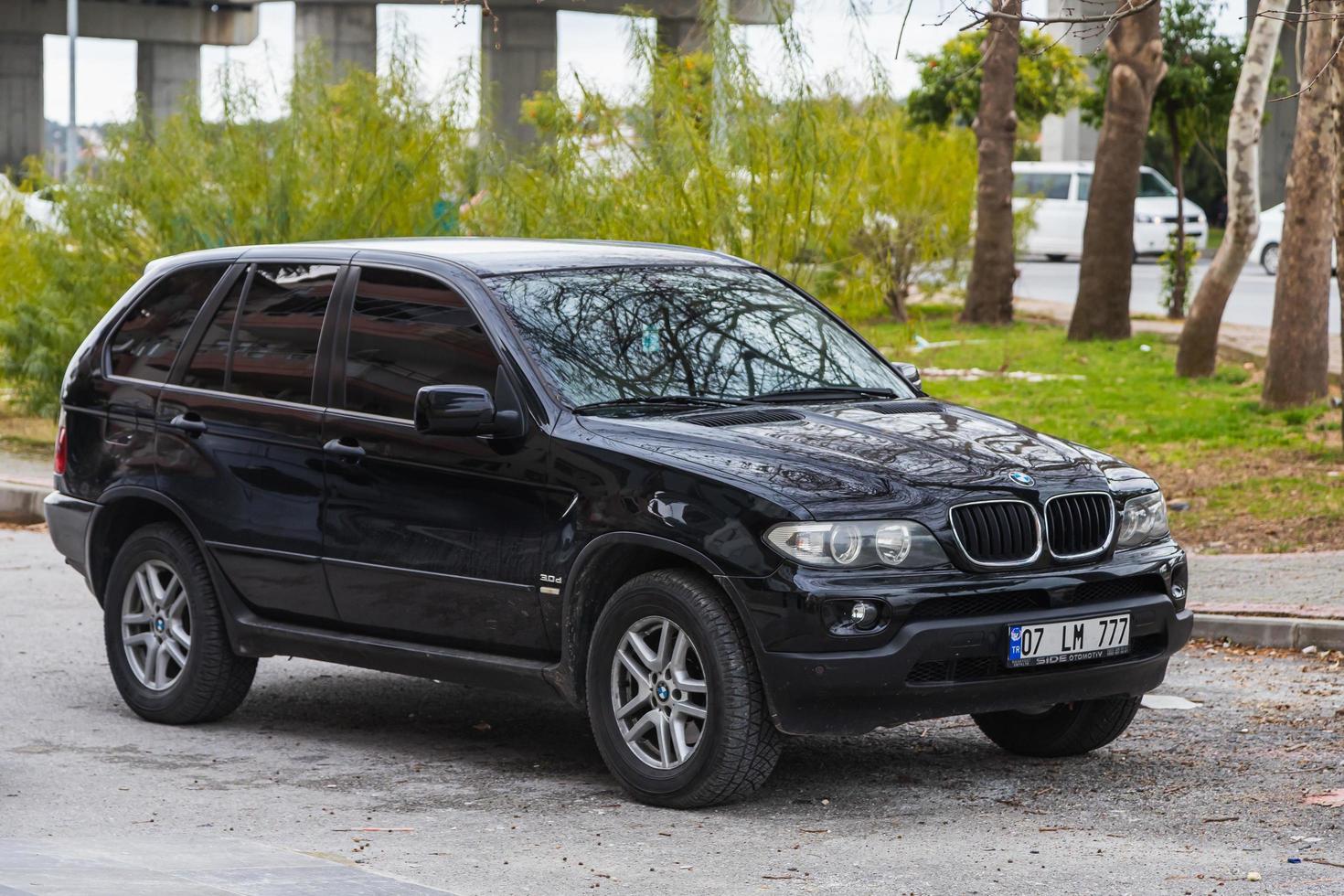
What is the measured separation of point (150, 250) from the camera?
54.6 ft

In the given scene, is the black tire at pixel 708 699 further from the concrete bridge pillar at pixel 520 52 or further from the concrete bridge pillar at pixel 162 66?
the concrete bridge pillar at pixel 162 66

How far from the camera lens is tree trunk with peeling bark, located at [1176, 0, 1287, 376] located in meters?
16.7

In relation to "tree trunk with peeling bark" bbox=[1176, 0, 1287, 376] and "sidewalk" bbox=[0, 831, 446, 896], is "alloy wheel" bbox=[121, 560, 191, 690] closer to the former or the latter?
"sidewalk" bbox=[0, 831, 446, 896]

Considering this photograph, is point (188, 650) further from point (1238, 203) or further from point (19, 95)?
point (19, 95)

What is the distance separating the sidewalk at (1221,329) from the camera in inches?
886

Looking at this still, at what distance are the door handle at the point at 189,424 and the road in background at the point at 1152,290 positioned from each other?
19215 mm

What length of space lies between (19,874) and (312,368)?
2.72m

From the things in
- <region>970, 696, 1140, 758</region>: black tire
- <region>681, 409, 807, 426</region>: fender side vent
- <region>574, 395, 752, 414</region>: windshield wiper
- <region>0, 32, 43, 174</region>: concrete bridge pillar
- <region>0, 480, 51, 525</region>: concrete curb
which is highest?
<region>0, 32, 43, 174</region>: concrete bridge pillar

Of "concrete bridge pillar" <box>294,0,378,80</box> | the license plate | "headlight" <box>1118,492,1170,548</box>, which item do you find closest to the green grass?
"headlight" <box>1118,492,1170,548</box>

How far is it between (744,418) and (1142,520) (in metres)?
1.32

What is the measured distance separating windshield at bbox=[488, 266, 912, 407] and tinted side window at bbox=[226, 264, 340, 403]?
2.68ft

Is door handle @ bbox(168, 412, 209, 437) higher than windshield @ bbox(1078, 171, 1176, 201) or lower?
lower

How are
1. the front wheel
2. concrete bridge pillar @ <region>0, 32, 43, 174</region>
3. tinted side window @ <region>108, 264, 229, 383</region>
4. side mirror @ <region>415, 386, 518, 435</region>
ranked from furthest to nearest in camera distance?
concrete bridge pillar @ <region>0, 32, 43, 174</region>
the front wheel
tinted side window @ <region>108, 264, 229, 383</region>
side mirror @ <region>415, 386, 518, 435</region>

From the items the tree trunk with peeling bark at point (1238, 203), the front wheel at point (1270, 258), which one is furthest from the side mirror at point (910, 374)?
the front wheel at point (1270, 258)
